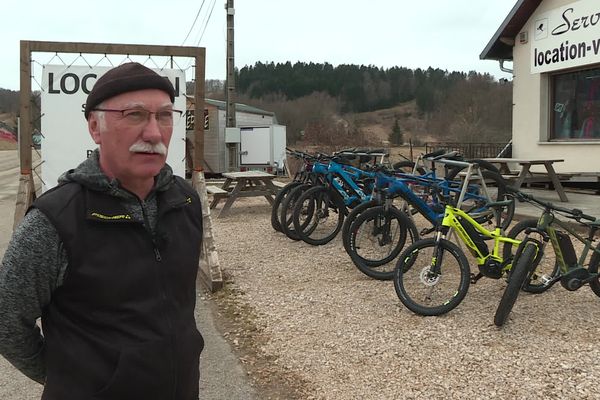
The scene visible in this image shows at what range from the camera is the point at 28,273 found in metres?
1.47

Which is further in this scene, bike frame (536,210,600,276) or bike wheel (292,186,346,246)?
bike wheel (292,186,346,246)

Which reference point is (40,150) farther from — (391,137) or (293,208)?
(391,137)

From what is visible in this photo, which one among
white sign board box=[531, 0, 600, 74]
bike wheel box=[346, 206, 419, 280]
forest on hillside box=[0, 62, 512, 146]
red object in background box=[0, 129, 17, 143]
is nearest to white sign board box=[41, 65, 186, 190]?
bike wheel box=[346, 206, 419, 280]

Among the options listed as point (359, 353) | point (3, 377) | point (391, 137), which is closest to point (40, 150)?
point (3, 377)

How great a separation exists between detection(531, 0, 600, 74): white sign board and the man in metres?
11.2

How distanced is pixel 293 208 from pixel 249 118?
21314mm

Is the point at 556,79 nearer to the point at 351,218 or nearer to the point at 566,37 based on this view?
the point at 566,37

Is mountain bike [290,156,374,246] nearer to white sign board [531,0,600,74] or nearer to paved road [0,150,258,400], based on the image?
paved road [0,150,258,400]

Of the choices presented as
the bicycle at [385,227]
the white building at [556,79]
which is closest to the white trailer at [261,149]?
the white building at [556,79]

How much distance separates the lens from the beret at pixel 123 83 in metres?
1.58

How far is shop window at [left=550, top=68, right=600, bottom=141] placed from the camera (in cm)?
1143

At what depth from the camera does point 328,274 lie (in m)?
6.07

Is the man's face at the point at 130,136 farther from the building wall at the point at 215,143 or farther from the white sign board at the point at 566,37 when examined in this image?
the building wall at the point at 215,143

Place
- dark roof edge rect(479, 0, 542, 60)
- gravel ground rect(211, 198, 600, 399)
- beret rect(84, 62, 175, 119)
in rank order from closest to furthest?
beret rect(84, 62, 175, 119) < gravel ground rect(211, 198, 600, 399) < dark roof edge rect(479, 0, 542, 60)
